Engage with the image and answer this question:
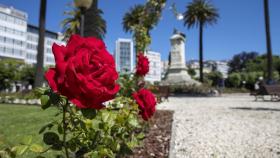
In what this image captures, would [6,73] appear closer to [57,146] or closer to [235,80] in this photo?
[235,80]

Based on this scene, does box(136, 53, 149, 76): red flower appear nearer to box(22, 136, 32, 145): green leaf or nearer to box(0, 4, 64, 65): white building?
box(22, 136, 32, 145): green leaf

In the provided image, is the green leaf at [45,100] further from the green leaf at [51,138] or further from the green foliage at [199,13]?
the green foliage at [199,13]

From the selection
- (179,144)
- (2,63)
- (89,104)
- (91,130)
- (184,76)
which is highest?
(2,63)

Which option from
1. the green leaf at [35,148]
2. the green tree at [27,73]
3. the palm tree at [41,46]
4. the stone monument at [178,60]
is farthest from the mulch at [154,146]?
the green tree at [27,73]

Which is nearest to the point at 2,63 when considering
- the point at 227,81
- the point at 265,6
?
the point at 265,6

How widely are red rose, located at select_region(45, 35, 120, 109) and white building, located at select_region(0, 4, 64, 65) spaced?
83.6 m

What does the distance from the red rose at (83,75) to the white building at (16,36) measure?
83615 millimetres

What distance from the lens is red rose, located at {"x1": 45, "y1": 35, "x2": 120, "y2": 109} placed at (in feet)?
3.80

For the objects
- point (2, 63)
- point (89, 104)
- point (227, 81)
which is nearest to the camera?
point (89, 104)

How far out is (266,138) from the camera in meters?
5.73

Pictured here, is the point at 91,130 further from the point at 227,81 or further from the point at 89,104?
the point at 227,81

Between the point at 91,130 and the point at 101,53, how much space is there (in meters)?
0.66

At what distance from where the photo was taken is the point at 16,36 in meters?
91.5

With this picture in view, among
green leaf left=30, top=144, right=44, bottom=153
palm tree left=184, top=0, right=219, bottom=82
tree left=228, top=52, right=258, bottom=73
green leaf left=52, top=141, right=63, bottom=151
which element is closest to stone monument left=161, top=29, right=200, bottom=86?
palm tree left=184, top=0, right=219, bottom=82
